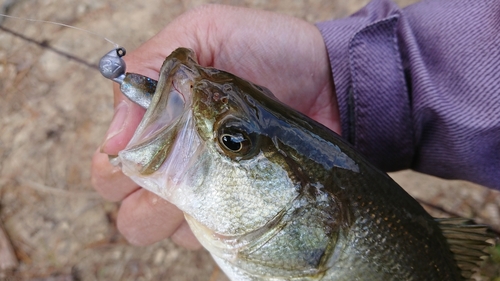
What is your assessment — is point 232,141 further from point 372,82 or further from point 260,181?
point 372,82

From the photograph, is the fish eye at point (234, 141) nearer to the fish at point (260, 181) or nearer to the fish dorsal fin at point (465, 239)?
the fish at point (260, 181)

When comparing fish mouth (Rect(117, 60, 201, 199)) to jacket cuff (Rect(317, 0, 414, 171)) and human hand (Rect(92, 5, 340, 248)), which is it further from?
jacket cuff (Rect(317, 0, 414, 171))

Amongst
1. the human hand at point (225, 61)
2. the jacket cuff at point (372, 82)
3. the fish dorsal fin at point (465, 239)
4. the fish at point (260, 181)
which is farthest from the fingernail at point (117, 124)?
the fish dorsal fin at point (465, 239)

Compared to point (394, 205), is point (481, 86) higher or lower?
higher

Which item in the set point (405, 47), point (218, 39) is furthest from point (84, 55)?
point (405, 47)

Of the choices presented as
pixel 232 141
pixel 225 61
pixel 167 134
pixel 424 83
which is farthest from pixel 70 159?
pixel 424 83

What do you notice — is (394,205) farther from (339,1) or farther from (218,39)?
(339,1)

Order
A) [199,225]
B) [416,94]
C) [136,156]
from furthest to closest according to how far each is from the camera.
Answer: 1. [416,94]
2. [199,225]
3. [136,156]
